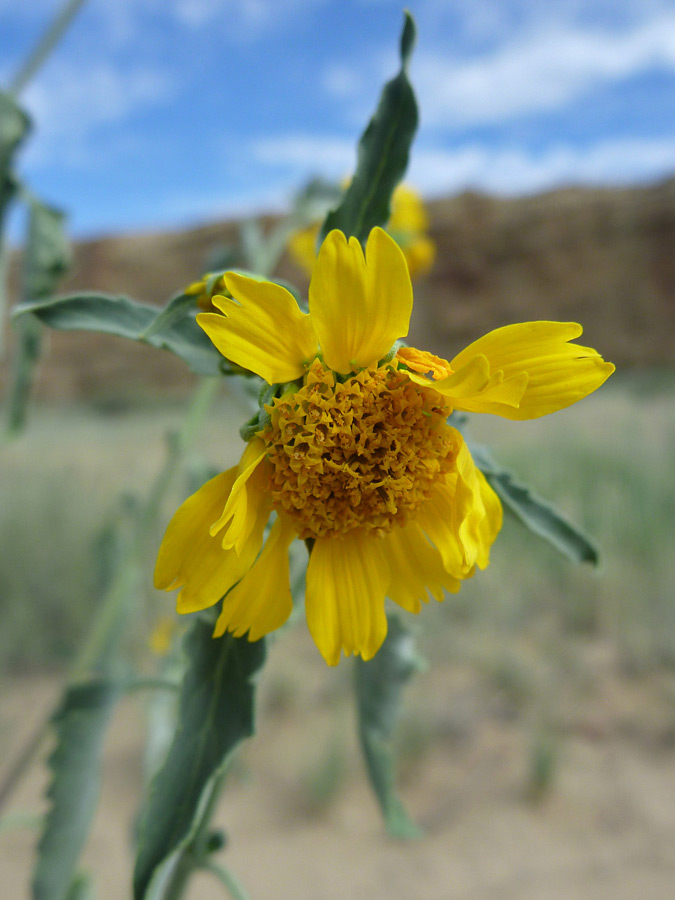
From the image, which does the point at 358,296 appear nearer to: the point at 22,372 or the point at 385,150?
the point at 385,150

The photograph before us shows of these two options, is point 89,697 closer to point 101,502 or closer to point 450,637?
point 450,637

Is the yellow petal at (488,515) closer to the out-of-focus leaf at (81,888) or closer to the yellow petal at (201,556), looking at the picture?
the yellow petal at (201,556)

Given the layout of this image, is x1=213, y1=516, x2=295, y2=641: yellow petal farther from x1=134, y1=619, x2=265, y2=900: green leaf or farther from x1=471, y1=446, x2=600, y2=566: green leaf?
x1=471, y1=446, x2=600, y2=566: green leaf

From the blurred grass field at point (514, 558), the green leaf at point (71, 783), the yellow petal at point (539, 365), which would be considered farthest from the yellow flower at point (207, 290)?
the blurred grass field at point (514, 558)

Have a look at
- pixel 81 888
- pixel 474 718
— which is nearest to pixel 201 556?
pixel 81 888

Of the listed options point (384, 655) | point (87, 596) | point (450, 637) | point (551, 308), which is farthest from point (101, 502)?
point (551, 308)
